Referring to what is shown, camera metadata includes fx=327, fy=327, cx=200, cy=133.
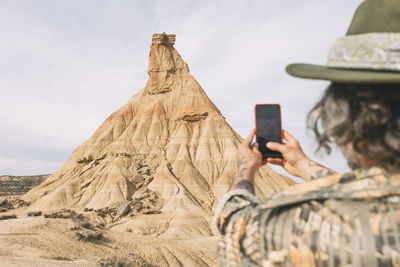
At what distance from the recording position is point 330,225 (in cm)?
103

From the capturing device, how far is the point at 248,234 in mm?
1163

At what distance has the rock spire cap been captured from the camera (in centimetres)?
4959

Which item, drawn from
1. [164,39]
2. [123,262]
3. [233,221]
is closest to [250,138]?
[233,221]

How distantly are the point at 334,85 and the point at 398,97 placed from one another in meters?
0.21

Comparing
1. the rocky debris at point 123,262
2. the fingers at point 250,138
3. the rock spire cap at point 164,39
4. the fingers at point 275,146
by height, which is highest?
the rock spire cap at point 164,39

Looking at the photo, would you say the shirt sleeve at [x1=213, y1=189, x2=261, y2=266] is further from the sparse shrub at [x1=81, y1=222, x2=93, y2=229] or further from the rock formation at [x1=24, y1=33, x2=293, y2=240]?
the rock formation at [x1=24, y1=33, x2=293, y2=240]

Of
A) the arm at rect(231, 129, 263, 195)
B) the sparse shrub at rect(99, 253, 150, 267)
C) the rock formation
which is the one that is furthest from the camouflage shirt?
the rock formation

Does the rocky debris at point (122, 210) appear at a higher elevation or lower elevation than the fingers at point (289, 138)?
lower

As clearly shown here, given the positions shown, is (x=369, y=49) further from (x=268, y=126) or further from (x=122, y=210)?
(x=122, y=210)

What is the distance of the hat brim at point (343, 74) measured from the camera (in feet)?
3.18

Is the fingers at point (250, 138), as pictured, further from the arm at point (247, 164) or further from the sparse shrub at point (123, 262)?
the sparse shrub at point (123, 262)

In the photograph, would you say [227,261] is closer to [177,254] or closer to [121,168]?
[177,254]

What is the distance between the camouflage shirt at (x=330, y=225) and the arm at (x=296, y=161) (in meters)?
0.70

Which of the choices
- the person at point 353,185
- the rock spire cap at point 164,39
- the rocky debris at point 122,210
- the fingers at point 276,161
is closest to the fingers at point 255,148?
the fingers at point 276,161
